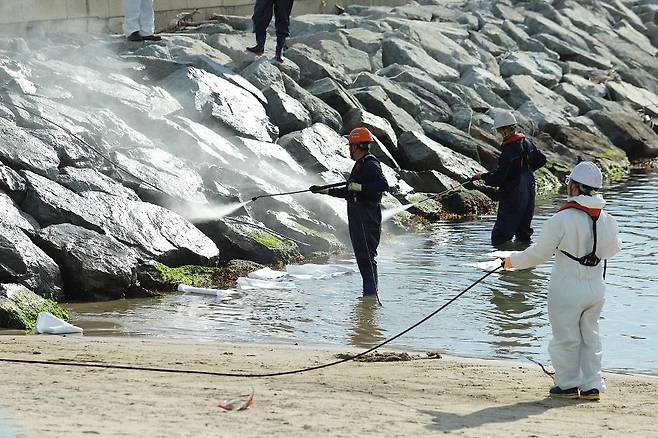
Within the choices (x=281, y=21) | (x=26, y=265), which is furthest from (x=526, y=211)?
(x=281, y=21)

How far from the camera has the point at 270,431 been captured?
763 cm

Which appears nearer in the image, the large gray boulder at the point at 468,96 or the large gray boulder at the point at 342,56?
the large gray boulder at the point at 342,56

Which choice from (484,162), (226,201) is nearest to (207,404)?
(226,201)

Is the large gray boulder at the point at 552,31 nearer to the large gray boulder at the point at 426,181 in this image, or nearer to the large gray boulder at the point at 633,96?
the large gray boulder at the point at 633,96

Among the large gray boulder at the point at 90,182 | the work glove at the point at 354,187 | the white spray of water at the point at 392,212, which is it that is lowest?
the white spray of water at the point at 392,212

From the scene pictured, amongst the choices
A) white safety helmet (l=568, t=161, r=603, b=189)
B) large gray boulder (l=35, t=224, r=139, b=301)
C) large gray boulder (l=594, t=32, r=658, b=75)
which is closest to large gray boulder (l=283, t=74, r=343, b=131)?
large gray boulder (l=35, t=224, r=139, b=301)

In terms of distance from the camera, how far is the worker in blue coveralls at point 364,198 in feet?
43.3

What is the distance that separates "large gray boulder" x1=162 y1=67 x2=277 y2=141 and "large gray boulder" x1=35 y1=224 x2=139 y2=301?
5633mm

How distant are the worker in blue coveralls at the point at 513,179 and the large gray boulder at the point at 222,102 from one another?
4314mm

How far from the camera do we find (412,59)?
26.6m

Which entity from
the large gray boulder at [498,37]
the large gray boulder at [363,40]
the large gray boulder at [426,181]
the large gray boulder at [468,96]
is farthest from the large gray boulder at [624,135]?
the large gray boulder at [426,181]

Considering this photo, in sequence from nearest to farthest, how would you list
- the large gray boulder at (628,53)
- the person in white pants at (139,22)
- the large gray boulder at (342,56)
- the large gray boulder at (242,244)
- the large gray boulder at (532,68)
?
the large gray boulder at (242,244) < the person in white pants at (139,22) < the large gray boulder at (342,56) < the large gray boulder at (532,68) < the large gray boulder at (628,53)

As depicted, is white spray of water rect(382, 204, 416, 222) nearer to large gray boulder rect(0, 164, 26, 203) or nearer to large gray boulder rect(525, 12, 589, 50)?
large gray boulder rect(0, 164, 26, 203)

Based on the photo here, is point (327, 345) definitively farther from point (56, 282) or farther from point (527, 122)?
point (527, 122)
